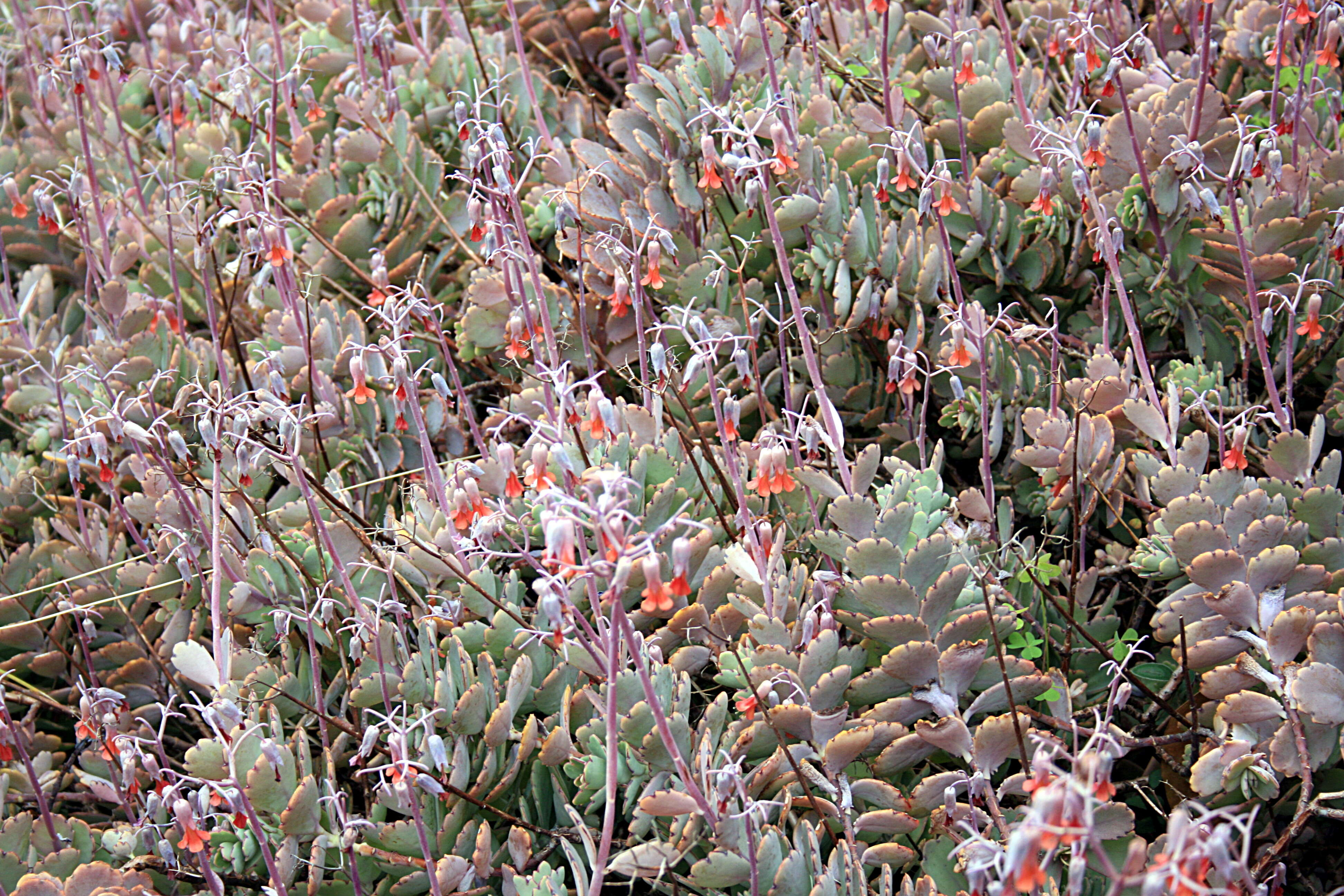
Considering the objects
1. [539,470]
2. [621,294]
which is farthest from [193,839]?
[621,294]

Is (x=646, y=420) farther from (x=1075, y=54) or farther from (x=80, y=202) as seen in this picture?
(x=80, y=202)

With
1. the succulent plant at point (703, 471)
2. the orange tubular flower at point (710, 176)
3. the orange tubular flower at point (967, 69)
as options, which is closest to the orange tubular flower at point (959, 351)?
the succulent plant at point (703, 471)

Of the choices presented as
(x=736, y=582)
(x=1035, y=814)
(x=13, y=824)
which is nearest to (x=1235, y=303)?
(x=736, y=582)

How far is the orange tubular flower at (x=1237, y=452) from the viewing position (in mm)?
1811

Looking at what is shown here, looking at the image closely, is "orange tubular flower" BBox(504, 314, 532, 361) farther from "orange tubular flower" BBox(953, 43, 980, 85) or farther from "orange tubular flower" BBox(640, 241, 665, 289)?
"orange tubular flower" BBox(953, 43, 980, 85)

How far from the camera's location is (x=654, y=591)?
1.27 meters

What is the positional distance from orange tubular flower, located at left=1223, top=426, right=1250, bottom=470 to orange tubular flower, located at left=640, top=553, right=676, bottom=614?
3.65 feet

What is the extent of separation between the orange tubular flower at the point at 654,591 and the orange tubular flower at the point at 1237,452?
1.11 metres

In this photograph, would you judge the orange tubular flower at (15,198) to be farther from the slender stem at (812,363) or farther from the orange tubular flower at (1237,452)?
the orange tubular flower at (1237,452)

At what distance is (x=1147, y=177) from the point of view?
218 cm

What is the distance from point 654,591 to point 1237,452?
45.7 inches

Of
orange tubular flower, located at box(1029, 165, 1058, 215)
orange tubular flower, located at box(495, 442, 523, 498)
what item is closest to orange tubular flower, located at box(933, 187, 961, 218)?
orange tubular flower, located at box(1029, 165, 1058, 215)

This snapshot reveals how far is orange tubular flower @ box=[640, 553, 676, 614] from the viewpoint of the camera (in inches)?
48.1

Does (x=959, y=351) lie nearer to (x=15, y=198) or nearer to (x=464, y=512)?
(x=464, y=512)
